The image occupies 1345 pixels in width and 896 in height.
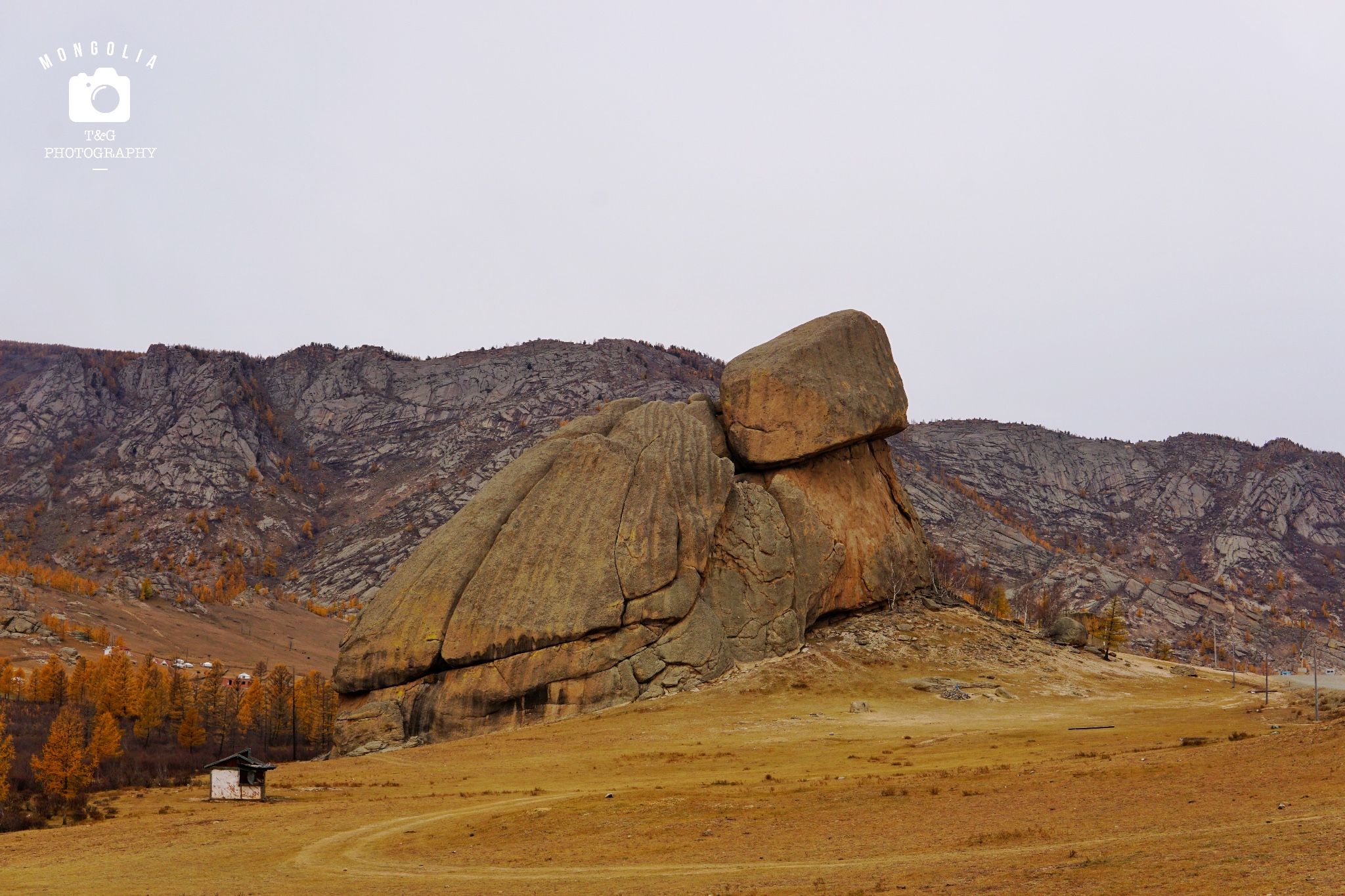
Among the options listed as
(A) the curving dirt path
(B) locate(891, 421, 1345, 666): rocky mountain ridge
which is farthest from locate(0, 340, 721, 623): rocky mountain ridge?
(A) the curving dirt path

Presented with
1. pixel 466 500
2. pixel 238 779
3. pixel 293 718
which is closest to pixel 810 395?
pixel 238 779

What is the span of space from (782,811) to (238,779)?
75.1 ft

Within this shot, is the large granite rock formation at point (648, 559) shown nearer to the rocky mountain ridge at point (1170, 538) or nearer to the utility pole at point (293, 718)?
the utility pole at point (293, 718)

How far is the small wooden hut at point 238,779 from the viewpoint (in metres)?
37.7

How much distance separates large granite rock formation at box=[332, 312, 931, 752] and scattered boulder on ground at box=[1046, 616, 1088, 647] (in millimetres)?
10834

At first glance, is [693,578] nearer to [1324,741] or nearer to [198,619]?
[1324,741]

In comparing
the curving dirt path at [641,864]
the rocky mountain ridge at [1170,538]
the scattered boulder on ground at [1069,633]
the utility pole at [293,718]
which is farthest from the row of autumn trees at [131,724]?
→ the rocky mountain ridge at [1170,538]

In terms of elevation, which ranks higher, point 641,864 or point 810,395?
point 810,395

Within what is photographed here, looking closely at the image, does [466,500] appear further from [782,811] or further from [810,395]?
[782,811]

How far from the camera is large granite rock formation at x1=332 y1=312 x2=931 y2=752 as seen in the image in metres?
50.8

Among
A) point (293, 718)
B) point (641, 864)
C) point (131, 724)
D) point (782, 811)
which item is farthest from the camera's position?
point (293, 718)

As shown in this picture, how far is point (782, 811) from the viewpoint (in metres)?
27.7

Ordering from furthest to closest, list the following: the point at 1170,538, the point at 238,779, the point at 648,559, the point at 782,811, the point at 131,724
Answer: the point at 1170,538, the point at 131,724, the point at 648,559, the point at 238,779, the point at 782,811

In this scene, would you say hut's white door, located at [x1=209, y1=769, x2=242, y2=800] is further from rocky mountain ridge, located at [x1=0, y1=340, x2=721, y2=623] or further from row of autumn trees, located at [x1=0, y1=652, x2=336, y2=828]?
rocky mountain ridge, located at [x1=0, y1=340, x2=721, y2=623]
